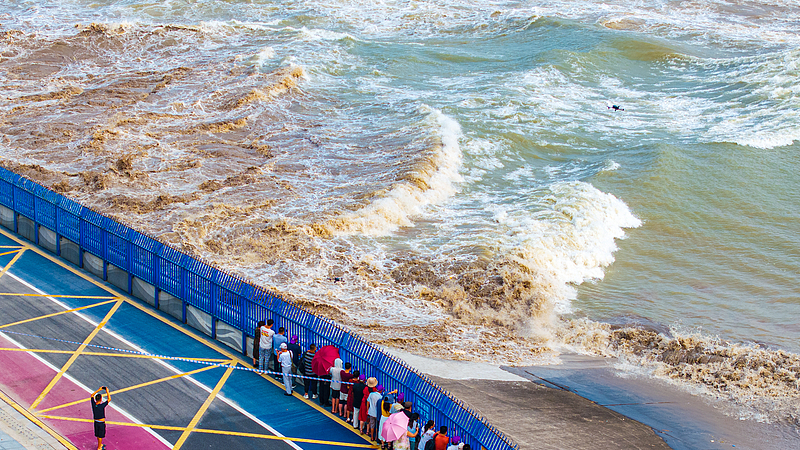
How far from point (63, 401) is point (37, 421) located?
0.77 meters

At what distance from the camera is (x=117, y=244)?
57.7 feet


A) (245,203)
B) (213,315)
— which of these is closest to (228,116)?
(245,203)

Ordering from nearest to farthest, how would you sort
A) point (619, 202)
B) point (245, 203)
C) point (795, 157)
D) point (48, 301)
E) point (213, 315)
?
1. point (213, 315)
2. point (48, 301)
3. point (245, 203)
4. point (619, 202)
5. point (795, 157)

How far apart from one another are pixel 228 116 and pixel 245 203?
10408 millimetres

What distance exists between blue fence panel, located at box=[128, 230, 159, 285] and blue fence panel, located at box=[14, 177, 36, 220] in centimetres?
430

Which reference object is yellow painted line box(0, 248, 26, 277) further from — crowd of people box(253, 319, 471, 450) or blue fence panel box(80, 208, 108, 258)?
crowd of people box(253, 319, 471, 450)

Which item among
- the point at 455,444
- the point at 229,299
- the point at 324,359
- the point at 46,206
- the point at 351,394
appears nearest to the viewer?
the point at 455,444

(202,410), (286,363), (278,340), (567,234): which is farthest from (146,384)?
(567,234)

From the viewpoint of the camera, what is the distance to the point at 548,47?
162 feet

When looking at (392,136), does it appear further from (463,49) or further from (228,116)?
(463,49)

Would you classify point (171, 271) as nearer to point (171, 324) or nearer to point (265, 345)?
point (171, 324)

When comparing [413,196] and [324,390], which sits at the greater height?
A: [324,390]

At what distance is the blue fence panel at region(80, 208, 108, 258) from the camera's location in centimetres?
1791

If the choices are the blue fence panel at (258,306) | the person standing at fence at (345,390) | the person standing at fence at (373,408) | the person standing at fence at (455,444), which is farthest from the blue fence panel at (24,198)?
the person standing at fence at (455,444)
